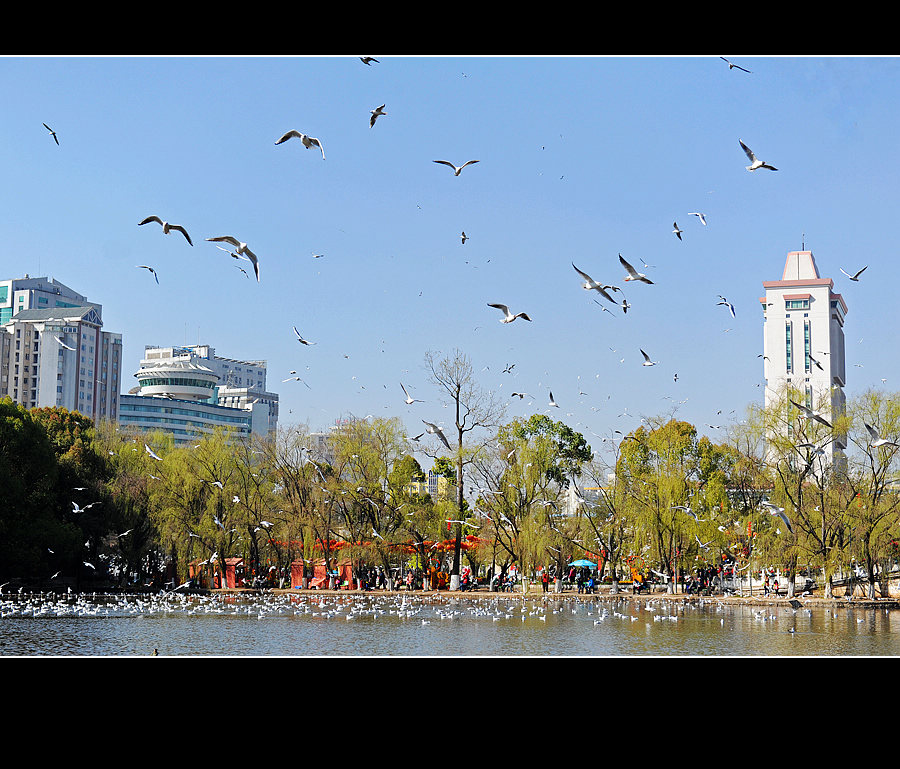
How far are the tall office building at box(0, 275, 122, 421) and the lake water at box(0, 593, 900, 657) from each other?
57222 mm

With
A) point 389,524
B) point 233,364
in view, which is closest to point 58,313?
point 233,364

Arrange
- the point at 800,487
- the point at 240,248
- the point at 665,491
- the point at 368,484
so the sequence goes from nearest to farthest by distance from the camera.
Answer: the point at 240,248
the point at 800,487
the point at 665,491
the point at 368,484

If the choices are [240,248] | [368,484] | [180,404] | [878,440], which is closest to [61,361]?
[180,404]

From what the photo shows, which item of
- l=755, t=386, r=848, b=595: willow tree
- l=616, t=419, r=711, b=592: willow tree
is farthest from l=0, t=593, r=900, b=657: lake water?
l=616, t=419, r=711, b=592: willow tree

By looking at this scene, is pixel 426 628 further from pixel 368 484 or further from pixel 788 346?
pixel 788 346

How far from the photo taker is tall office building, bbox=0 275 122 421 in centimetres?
7906

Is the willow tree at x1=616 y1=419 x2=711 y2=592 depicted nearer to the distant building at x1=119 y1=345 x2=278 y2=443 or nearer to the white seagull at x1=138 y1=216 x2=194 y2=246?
the white seagull at x1=138 y1=216 x2=194 y2=246

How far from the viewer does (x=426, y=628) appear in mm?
18734

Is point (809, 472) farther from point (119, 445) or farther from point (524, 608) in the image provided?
point (119, 445)

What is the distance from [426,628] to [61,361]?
68.2 metres

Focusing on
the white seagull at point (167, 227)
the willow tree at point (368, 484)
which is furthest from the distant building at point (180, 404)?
the white seagull at point (167, 227)

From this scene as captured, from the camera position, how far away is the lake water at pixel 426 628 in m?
15.4
